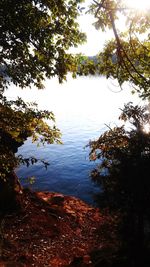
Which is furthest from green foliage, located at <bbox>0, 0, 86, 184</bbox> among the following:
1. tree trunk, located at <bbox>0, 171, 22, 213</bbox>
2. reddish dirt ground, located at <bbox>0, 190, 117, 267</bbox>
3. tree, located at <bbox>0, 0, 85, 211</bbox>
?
tree trunk, located at <bbox>0, 171, 22, 213</bbox>

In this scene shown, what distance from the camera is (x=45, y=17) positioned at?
8102 mm

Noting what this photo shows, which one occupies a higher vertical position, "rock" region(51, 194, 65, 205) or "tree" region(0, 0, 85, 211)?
"tree" region(0, 0, 85, 211)

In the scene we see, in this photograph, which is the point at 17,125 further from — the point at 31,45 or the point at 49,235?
the point at 49,235

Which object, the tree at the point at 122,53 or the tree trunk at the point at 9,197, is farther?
the tree trunk at the point at 9,197

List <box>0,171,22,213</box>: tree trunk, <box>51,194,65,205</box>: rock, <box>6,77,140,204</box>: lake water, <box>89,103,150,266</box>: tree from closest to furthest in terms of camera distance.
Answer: <box>89,103,150,266</box>: tree
<box>0,171,22,213</box>: tree trunk
<box>51,194,65,205</box>: rock
<box>6,77,140,204</box>: lake water

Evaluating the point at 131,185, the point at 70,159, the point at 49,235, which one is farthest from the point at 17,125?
the point at 70,159

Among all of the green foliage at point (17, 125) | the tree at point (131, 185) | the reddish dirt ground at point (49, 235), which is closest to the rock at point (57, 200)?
the reddish dirt ground at point (49, 235)

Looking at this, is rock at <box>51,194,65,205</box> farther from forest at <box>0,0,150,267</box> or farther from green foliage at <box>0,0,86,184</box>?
green foliage at <box>0,0,86,184</box>

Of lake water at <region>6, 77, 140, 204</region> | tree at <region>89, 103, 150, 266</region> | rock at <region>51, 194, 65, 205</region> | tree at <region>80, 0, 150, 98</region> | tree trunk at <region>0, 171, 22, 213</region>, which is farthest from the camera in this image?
lake water at <region>6, 77, 140, 204</region>

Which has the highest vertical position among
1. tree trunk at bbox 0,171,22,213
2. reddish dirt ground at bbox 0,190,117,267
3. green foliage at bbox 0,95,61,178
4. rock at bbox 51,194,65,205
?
green foliage at bbox 0,95,61,178

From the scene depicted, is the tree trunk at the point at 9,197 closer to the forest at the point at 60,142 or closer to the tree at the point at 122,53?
the forest at the point at 60,142

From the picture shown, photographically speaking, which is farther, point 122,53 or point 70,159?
point 70,159

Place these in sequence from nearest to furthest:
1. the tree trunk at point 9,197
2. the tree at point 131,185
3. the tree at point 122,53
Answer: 1. the tree at point 122,53
2. the tree at point 131,185
3. the tree trunk at point 9,197

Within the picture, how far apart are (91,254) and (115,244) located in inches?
48.2
